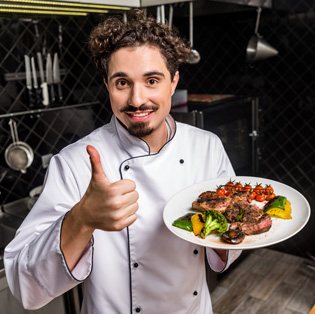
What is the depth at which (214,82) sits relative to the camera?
3404 millimetres

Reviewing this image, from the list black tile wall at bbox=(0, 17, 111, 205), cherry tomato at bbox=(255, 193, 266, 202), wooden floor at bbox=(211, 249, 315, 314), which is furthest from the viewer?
wooden floor at bbox=(211, 249, 315, 314)

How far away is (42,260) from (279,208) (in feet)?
2.40

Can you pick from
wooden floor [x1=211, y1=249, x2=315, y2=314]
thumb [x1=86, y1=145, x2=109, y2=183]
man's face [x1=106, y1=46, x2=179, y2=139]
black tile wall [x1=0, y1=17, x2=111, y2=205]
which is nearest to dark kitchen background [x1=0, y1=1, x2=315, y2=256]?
black tile wall [x1=0, y1=17, x2=111, y2=205]

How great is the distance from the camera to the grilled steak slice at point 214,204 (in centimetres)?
122

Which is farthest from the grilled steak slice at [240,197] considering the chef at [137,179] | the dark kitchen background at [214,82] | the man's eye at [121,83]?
the dark kitchen background at [214,82]

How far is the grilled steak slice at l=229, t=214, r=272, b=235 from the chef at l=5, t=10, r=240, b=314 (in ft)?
0.51

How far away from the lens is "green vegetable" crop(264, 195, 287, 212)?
119cm

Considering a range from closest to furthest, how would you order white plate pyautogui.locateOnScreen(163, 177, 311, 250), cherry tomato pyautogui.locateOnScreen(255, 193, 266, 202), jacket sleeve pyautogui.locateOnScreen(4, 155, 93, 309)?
1. jacket sleeve pyautogui.locateOnScreen(4, 155, 93, 309)
2. white plate pyautogui.locateOnScreen(163, 177, 311, 250)
3. cherry tomato pyautogui.locateOnScreen(255, 193, 266, 202)

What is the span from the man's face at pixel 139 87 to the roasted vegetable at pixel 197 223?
0.30 m

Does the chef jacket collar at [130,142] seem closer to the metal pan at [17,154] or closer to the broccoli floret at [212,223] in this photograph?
the broccoli floret at [212,223]

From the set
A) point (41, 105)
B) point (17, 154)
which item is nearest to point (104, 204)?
point (17, 154)

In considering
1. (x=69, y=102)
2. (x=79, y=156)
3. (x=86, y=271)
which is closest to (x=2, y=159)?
(x=69, y=102)

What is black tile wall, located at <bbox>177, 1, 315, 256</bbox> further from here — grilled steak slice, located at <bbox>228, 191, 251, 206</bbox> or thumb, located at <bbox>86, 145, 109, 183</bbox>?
thumb, located at <bbox>86, 145, 109, 183</bbox>

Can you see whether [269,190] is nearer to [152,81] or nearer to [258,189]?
[258,189]
